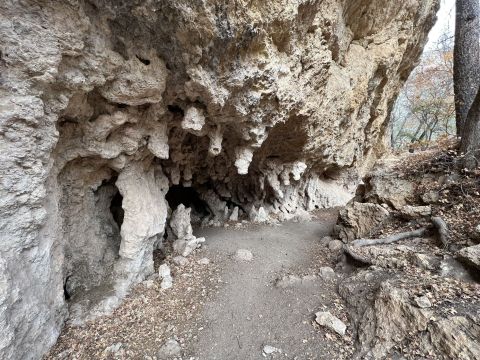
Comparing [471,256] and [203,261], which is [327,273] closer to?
[471,256]

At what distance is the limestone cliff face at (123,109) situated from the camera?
2.56 meters

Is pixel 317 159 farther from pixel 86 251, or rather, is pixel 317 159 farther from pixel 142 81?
pixel 86 251

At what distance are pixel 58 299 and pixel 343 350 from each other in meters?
4.04

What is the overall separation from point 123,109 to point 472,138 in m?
7.59

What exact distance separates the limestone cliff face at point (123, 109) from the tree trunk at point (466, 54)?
1418 millimetres

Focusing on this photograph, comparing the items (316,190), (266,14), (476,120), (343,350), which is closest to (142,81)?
(266,14)

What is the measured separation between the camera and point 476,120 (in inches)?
212

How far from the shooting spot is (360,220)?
5.86 m

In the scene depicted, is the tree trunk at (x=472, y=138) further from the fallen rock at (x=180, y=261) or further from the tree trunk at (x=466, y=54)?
the fallen rock at (x=180, y=261)

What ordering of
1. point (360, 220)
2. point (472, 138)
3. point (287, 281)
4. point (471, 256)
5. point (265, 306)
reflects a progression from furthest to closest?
point (360, 220) < point (472, 138) < point (287, 281) < point (265, 306) < point (471, 256)

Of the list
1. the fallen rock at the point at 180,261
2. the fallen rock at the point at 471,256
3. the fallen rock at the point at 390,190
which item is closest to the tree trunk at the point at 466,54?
the fallen rock at the point at 390,190

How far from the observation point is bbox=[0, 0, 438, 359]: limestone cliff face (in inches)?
101

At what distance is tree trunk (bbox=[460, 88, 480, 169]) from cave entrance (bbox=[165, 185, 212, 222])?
327 inches

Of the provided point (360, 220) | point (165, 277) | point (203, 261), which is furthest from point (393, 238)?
point (165, 277)
